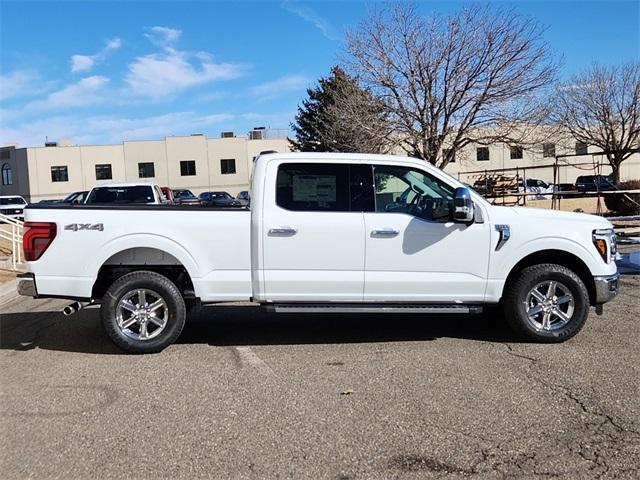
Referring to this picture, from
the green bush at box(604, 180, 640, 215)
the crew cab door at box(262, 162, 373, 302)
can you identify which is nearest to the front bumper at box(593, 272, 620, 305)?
the crew cab door at box(262, 162, 373, 302)

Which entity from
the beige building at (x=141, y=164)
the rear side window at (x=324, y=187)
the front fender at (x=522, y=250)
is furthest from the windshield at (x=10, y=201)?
the front fender at (x=522, y=250)

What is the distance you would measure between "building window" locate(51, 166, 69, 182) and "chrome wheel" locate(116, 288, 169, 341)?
61.7 metres

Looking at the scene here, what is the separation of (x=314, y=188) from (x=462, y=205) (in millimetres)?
1474

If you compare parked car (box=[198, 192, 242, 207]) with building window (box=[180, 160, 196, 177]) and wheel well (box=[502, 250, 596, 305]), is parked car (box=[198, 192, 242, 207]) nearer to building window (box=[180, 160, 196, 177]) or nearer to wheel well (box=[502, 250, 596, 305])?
wheel well (box=[502, 250, 596, 305])

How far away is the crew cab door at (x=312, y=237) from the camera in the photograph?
6.00m

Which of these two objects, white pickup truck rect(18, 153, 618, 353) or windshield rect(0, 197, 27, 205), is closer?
white pickup truck rect(18, 153, 618, 353)

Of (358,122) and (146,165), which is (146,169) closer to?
(146,165)

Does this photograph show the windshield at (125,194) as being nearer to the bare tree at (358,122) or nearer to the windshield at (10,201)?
the bare tree at (358,122)

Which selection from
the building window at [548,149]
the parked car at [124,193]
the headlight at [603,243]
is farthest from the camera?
the building window at [548,149]

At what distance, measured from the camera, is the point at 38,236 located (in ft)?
19.5

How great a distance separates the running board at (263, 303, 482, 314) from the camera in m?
6.06

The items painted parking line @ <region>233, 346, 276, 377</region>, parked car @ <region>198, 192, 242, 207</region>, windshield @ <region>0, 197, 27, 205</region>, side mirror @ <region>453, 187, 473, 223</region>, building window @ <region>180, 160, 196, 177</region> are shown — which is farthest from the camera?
building window @ <region>180, 160, 196, 177</region>

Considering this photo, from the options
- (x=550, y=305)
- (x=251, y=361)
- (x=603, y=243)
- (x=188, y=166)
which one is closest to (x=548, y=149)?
(x=603, y=243)

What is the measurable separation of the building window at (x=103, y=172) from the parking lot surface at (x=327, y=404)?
58.7 m
